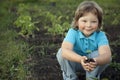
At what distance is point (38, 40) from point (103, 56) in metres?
2.47

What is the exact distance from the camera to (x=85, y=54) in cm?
442

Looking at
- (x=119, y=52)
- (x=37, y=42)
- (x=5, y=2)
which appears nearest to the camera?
(x=119, y=52)

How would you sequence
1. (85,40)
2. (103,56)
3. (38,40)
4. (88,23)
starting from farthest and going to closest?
1. (38,40)
2. (85,40)
3. (88,23)
4. (103,56)

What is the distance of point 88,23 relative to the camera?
4258 mm

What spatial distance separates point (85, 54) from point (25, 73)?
967mm

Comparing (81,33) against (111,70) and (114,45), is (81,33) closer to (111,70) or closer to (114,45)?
(111,70)

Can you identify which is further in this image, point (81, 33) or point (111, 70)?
point (111, 70)

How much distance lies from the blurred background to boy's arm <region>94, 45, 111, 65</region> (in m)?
0.24

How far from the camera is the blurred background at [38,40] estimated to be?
16.5ft

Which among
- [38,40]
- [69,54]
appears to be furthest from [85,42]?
[38,40]

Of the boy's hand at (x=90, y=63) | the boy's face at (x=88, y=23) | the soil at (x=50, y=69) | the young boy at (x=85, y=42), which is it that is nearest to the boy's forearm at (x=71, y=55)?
the young boy at (x=85, y=42)

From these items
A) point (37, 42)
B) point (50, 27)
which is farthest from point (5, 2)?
point (37, 42)

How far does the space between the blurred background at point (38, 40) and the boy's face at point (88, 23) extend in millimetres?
545

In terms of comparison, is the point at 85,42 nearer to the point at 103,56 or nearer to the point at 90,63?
the point at 103,56
